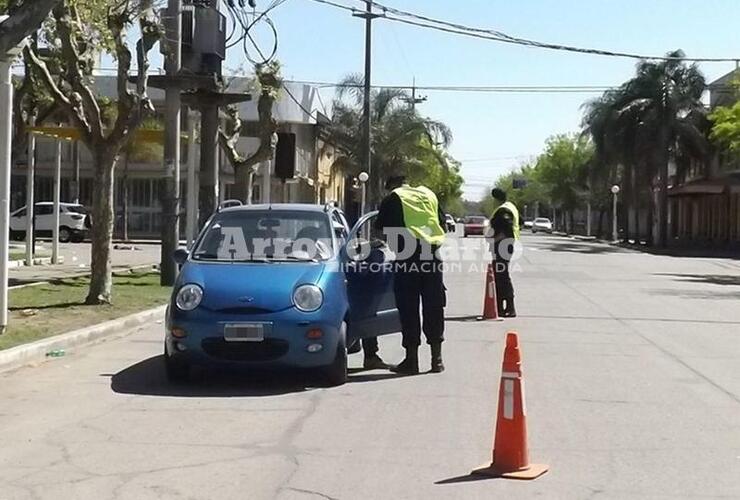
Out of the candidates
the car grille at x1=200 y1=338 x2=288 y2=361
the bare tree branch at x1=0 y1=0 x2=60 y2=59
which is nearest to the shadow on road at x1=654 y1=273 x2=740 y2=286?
the car grille at x1=200 y1=338 x2=288 y2=361

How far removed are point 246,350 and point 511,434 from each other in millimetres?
3607

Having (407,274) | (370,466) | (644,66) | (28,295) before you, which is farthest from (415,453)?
(644,66)

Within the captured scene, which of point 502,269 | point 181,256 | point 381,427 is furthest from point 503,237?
point 381,427

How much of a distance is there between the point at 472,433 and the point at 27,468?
10.9 ft

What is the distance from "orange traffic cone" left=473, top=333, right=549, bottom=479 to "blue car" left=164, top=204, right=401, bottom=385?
10.4 feet

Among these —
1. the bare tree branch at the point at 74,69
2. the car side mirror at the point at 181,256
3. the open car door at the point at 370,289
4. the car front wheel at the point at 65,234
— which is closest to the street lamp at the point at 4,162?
the car side mirror at the point at 181,256

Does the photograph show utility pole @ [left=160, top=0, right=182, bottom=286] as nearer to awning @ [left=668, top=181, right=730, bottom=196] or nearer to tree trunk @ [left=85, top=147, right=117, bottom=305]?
tree trunk @ [left=85, top=147, right=117, bottom=305]

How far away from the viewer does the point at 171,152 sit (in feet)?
67.6

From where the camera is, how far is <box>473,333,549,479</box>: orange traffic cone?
719 cm

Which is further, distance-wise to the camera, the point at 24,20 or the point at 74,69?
the point at 74,69

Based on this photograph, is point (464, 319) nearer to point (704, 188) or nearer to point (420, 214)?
point (420, 214)

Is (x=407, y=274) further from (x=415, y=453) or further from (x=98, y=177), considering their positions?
(x=98, y=177)

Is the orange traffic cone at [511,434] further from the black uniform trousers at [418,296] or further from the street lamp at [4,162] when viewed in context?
the street lamp at [4,162]

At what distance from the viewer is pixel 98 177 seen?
659 inches
